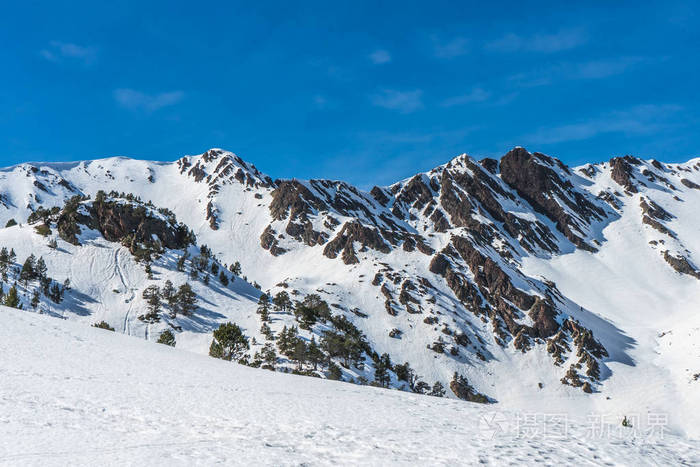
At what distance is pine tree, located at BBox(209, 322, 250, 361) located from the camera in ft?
194

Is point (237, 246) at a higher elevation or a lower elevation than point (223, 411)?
higher

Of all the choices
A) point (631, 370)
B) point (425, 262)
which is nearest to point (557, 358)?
point (631, 370)

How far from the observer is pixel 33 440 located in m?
11.8

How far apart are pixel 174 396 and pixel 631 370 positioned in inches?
4977

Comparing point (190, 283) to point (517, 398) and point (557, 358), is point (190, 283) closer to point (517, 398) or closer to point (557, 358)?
point (517, 398)

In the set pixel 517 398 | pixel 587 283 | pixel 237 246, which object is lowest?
pixel 517 398

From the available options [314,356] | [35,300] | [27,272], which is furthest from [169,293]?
[314,356]

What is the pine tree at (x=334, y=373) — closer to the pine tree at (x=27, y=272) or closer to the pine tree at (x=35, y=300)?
the pine tree at (x=35, y=300)

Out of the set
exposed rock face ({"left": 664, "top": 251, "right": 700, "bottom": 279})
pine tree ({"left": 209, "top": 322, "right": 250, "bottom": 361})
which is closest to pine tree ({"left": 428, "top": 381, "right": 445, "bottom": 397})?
pine tree ({"left": 209, "top": 322, "right": 250, "bottom": 361})

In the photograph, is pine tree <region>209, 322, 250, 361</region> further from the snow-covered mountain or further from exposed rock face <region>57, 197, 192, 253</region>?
exposed rock face <region>57, 197, 192, 253</region>

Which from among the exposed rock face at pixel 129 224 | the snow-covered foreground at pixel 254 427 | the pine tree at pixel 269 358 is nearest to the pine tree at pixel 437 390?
the pine tree at pixel 269 358

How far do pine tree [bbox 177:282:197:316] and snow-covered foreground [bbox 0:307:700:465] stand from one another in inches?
2381

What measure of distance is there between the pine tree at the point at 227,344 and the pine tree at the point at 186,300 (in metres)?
22.6

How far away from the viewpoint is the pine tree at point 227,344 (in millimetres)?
59125
